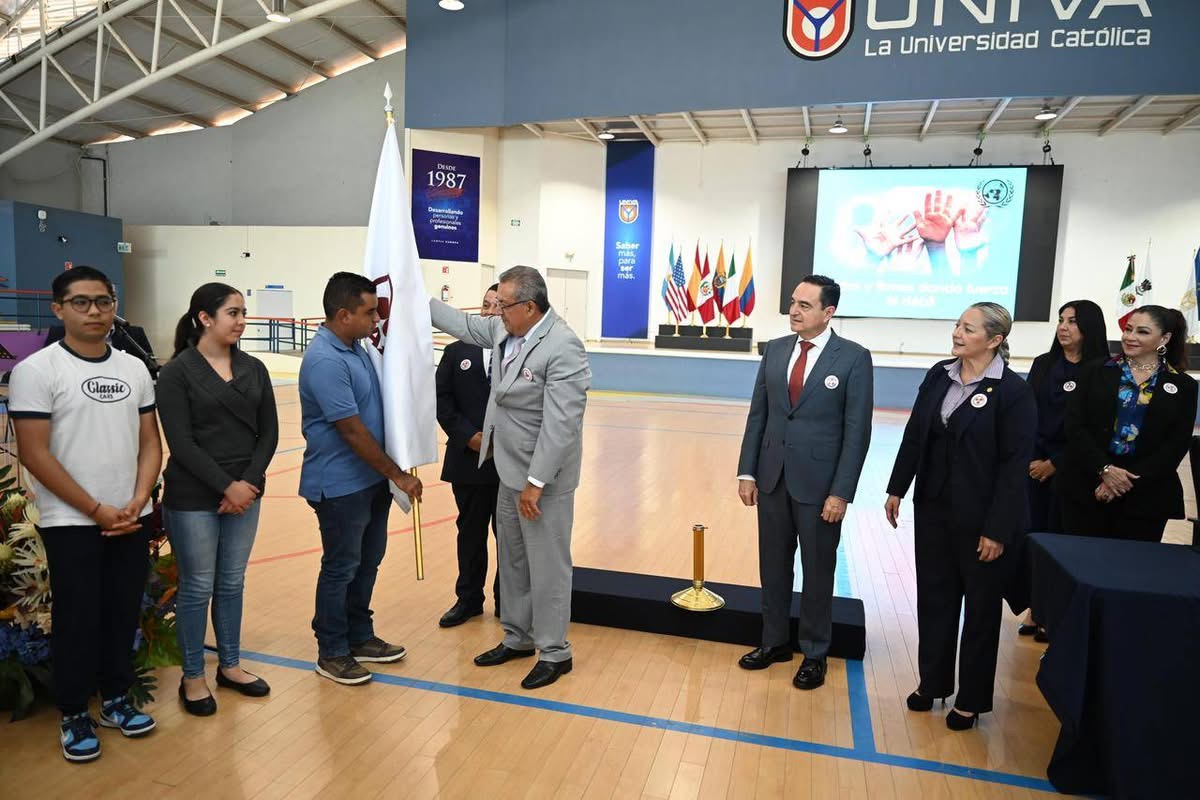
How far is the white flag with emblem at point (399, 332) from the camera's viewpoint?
10.4ft

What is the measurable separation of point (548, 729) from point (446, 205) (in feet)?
41.4

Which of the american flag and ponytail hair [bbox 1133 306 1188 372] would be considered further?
the american flag

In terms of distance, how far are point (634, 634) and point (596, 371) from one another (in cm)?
997

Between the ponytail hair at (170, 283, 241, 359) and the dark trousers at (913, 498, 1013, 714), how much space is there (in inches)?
107

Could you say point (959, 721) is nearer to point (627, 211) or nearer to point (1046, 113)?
point (1046, 113)

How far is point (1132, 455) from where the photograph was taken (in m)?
3.18

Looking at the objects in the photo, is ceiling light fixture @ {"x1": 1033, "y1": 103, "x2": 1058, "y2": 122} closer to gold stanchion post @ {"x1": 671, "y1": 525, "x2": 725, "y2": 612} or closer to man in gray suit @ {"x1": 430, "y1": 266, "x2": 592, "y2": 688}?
gold stanchion post @ {"x1": 671, "y1": 525, "x2": 725, "y2": 612}

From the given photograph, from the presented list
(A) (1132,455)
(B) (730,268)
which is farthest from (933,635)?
(B) (730,268)

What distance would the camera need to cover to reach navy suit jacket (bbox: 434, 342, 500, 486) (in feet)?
12.2

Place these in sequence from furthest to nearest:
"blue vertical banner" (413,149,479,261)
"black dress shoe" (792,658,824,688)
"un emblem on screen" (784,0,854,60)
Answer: "blue vertical banner" (413,149,479,261), "un emblem on screen" (784,0,854,60), "black dress shoe" (792,658,824,688)

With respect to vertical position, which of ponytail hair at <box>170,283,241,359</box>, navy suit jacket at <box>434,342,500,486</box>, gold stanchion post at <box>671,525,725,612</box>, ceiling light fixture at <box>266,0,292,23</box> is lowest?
gold stanchion post at <box>671,525,725,612</box>

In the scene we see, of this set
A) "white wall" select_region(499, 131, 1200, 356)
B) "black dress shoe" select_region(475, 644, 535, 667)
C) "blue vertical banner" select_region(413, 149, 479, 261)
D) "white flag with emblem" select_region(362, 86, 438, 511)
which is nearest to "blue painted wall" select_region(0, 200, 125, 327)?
"blue vertical banner" select_region(413, 149, 479, 261)

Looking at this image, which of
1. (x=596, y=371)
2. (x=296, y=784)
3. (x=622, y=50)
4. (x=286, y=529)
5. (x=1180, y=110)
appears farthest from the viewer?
(x=596, y=371)

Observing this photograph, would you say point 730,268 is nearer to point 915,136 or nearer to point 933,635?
point 915,136
